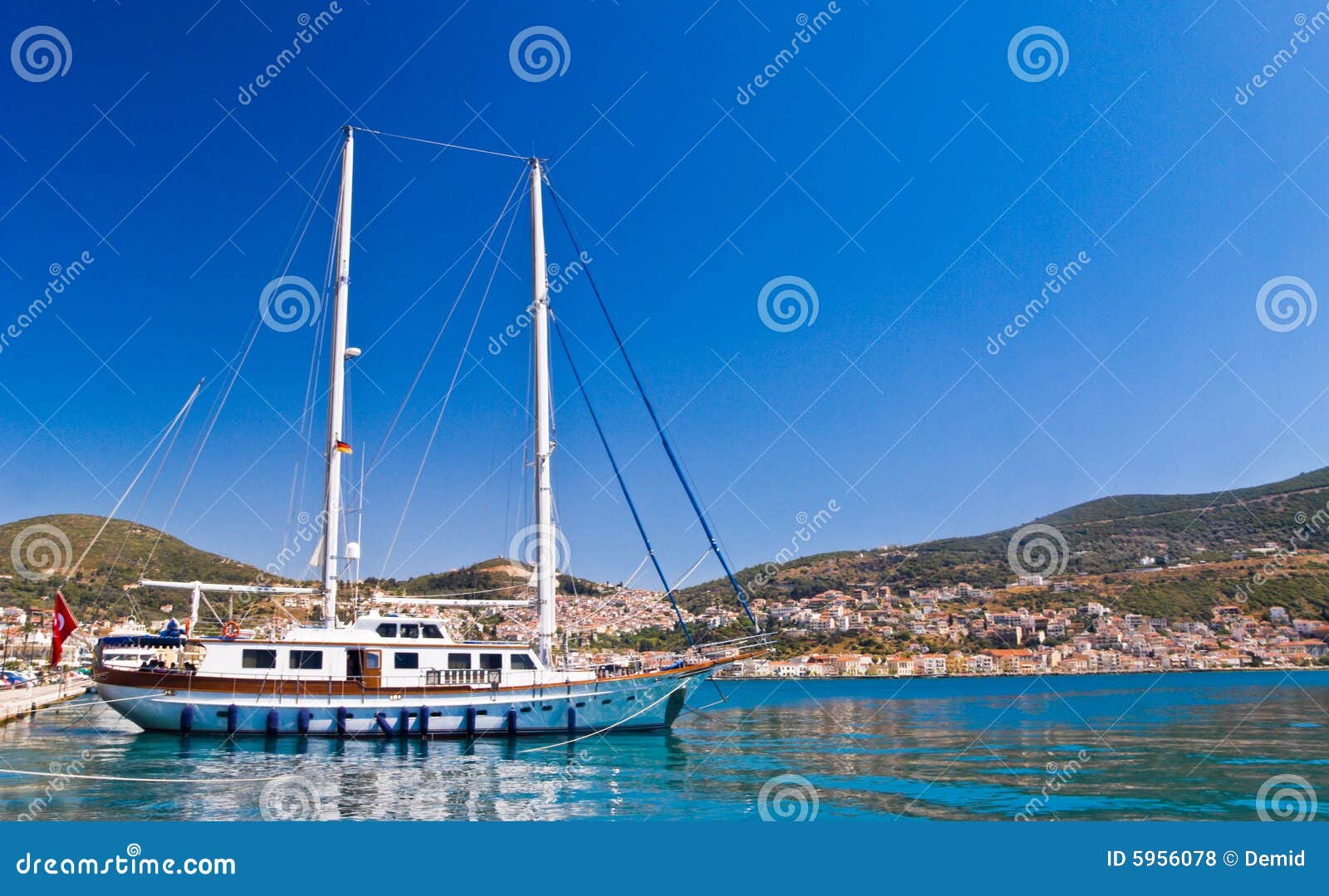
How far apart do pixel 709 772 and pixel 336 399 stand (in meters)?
16.1

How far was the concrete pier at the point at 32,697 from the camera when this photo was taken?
31.5 metres

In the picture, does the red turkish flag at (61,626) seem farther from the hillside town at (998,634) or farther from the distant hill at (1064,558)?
the hillside town at (998,634)

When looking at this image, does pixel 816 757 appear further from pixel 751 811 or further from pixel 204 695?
pixel 204 695

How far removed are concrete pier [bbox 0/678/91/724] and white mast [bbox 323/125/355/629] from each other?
46.5 feet

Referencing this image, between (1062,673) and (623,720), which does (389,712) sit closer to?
(623,720)

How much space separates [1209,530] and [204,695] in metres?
112

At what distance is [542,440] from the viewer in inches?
1048

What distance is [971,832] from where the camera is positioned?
26.7 feet

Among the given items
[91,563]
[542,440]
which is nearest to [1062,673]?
[542,440]

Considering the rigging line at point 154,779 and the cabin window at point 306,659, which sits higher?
the cabin window at point 306,659

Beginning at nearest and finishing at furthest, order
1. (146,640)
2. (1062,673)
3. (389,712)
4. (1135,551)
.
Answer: (389,712), (146,640), (1062,673), (1135,551)

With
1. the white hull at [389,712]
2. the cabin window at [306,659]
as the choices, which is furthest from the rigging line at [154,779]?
the cabin window at [306,659]

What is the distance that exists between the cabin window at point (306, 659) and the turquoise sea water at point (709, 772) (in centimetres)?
215

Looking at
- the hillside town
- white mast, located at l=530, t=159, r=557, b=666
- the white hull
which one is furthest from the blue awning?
the hillside town
